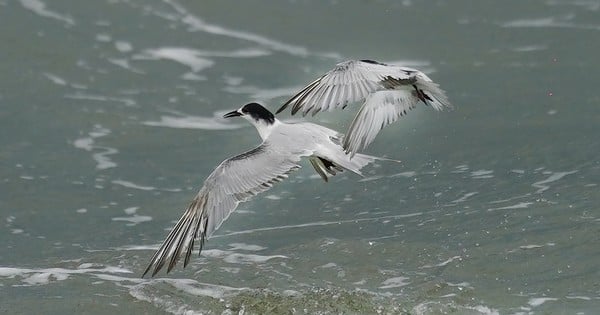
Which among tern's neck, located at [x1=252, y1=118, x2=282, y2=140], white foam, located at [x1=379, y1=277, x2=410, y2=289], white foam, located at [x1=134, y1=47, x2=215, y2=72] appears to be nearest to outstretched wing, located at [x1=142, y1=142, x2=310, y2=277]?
tern's neck, located at [x1=252, y1=118, x2=282, y2=140]

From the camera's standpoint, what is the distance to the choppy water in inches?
342

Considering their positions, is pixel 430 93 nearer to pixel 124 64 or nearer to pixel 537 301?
pixel 537 301

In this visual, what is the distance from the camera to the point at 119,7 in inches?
586

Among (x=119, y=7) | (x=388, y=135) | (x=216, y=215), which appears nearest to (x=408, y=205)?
(x=388, y=135)

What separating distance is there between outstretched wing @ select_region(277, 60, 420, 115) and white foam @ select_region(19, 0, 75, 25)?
7.03 meters

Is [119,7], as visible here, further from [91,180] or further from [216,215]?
[216,215]

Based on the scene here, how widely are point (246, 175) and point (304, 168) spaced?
3438 mm

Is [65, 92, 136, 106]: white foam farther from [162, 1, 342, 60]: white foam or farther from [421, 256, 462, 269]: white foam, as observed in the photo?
[421, 256, 462, 269]: white foam

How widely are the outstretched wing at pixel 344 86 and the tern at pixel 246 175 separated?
0.50m

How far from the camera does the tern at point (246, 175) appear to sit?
8.09 m

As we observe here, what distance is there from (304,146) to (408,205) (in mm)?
2167

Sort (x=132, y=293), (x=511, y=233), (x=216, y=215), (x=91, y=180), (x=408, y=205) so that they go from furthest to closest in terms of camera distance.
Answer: (x=91, y=180), (x=408, y=205), (x=511, y=233), (x=132, y=293), (x=216, y=215)

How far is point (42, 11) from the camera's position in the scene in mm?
14656

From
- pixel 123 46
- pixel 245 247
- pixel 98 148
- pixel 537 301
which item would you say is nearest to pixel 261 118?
pixel 245 247
